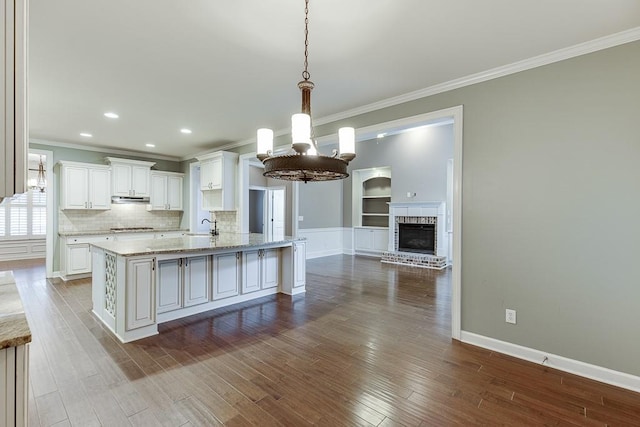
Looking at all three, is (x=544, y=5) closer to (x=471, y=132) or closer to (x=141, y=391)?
(x=471, y=132)

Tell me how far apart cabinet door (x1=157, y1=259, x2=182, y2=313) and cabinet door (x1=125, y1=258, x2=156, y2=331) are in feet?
0.98

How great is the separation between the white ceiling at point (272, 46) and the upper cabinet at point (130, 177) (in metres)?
2.42

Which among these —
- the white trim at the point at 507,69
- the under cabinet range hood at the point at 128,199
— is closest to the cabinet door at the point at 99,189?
the under cabinet range hood at the point at 128,199

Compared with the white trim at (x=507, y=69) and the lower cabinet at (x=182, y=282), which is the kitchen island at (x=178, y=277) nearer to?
the lower cabinet at (x=182, y=282)

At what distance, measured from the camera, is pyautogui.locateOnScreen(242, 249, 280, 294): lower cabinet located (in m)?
4.41

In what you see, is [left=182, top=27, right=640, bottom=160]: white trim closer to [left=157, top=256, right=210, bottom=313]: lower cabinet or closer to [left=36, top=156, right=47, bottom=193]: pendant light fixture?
[left=157, top=256, right=210, bottom=313]: lower cabinet

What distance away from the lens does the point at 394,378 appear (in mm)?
2461

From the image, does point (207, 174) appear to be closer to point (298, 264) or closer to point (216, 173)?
point (216, 173)

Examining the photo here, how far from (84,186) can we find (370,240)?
7.12 meters

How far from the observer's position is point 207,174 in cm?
617

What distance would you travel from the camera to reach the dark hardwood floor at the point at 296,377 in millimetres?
2006

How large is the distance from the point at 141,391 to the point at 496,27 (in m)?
3.81

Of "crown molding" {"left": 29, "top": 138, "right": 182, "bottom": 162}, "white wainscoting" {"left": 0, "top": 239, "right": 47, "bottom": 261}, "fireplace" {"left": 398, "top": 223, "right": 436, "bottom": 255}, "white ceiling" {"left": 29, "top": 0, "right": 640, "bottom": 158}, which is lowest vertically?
"white wainscoting" {"left": 0, "top": 239, "right": 47, "bottom": 261}

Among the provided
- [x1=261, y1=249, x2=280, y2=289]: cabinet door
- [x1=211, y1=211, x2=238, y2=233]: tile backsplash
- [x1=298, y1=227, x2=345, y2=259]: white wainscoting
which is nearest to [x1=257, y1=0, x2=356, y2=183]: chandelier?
[x1=261, y1=249, x2=280, y2=289]: cabinet door
